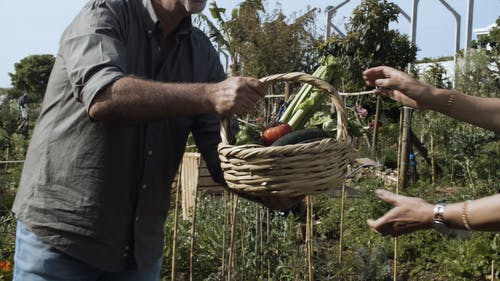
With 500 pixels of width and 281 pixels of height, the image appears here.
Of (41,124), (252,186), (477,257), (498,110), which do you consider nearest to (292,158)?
(252,186)

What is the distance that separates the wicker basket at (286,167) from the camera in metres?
1.70

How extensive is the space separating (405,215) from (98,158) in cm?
98

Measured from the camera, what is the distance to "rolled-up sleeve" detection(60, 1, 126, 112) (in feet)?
5.33

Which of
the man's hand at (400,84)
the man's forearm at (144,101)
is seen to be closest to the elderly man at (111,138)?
the man's forearm at (144,101)

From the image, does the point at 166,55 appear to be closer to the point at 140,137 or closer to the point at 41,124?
the point at 140,137

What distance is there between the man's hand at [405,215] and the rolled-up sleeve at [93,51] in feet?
2.92

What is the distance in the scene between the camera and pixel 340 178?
6.11ft

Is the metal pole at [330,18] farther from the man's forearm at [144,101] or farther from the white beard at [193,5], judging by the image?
the man's forearm at [144,101]

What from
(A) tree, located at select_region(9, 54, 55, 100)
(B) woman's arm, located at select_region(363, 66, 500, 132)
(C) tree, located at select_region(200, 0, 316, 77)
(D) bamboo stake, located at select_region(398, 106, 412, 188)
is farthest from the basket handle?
(A) tree, located at select_region(9, 54, 55, 100)

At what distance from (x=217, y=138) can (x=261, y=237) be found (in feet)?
6.70

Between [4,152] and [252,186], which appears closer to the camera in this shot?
[252,186]

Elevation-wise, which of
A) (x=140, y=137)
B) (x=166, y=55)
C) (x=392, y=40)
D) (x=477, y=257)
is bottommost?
(x=477, y=257)

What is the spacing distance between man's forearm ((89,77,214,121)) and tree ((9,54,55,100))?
38.8 meters

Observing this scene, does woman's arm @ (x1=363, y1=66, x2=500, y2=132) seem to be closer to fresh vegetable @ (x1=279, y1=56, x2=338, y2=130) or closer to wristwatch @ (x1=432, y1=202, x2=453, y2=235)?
fresh vegetable @ (x1=279, y1=56, x2=338, y2=130)
